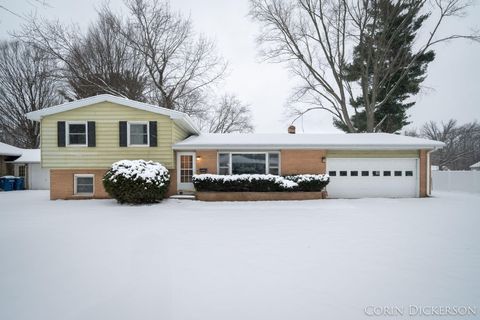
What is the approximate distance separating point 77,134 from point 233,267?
39.7 ft

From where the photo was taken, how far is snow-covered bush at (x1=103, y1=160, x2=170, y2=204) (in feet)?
34.2

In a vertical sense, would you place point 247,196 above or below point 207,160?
below

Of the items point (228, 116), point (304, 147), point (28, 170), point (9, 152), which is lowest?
point (28, 170)

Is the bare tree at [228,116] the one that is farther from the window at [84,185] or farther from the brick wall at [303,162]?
the window at [84,185]

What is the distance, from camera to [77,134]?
12.4 metres

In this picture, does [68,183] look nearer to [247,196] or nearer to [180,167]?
[180,167]

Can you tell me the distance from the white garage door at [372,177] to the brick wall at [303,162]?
1.94 ft

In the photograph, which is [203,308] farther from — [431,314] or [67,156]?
[67,156]

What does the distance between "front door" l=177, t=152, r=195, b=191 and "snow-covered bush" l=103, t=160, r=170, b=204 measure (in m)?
2.12

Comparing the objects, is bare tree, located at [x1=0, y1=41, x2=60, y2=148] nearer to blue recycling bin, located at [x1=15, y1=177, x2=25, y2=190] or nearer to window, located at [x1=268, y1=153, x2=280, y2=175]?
blue recycling bin, located at [x1=15, y1=177, x2=25, y2=190]

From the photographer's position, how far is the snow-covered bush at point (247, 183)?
11969 mm

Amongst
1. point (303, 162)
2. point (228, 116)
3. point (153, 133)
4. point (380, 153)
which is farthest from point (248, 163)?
point (228, 116)

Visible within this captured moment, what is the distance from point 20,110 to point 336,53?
3178cm

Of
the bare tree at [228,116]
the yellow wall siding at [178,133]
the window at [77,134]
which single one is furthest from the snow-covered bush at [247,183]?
the bare tree at [228,116]
